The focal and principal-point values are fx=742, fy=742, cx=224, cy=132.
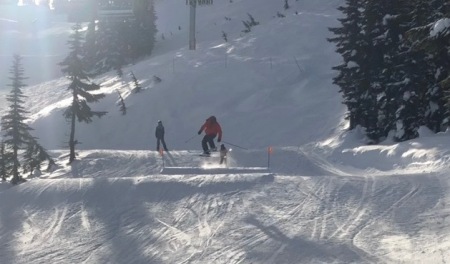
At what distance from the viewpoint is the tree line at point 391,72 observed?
1118 inches

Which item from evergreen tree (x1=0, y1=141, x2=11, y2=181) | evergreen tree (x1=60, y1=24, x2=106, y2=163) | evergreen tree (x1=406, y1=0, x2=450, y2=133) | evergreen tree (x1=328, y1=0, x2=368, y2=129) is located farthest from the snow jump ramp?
evergreen tree (x1=60, y1=24, x2=106, y2=163)

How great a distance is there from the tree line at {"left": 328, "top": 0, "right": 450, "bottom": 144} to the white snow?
111 cm

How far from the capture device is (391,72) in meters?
31.1

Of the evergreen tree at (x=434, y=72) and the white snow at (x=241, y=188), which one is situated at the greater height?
the evergreen tree at (x=434, y=72)

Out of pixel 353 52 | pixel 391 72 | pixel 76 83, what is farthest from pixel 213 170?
pixel 76 83

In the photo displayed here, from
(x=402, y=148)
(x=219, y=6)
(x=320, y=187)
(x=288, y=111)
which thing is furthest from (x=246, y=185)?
(x=219, y=6)

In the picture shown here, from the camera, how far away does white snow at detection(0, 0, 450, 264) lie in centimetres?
1434

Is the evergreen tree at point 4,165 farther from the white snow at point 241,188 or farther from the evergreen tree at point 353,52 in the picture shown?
the evergreen tree at point 353,52

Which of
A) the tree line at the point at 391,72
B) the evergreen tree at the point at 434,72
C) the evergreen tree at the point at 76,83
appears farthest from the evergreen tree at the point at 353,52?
the evergreen tree at the point at 76,83

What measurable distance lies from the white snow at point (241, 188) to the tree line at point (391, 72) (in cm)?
111

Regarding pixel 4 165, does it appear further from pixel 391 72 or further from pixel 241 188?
pixel 391 72

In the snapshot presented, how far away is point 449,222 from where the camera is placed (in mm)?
14406

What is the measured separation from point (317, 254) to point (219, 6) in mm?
74906

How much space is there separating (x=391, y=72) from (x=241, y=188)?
45.6 ft
